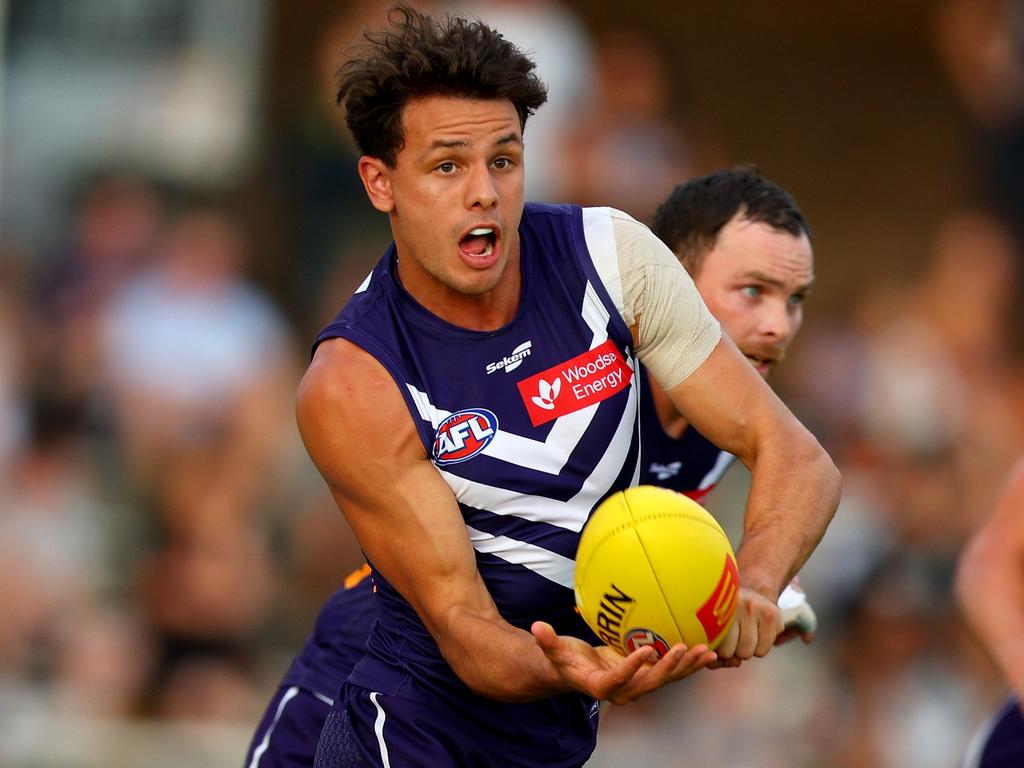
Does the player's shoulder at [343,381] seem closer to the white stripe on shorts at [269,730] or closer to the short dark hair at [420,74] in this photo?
the short dark hair at [420,74]

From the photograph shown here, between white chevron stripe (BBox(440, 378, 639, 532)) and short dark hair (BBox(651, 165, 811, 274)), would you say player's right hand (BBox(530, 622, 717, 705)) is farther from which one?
short dark hair (BBox(651, 165, 811, 274))

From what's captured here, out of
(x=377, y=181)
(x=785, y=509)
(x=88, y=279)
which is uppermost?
(x=377, y=181)

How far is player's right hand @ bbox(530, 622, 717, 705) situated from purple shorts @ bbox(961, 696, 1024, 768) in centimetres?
210

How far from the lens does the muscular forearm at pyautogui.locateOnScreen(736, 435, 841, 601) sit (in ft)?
14.8

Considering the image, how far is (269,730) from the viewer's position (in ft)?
19.5

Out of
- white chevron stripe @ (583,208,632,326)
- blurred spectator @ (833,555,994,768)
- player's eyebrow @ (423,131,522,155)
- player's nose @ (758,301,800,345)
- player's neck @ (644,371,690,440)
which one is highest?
player's eyebrow @ (423,131,522,155)

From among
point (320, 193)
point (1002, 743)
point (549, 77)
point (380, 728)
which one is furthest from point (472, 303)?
point (320, 193)

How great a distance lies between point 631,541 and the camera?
4.20 m

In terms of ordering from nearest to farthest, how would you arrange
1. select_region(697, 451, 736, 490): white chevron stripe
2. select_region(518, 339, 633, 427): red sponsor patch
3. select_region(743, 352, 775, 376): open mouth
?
select_region(518, 339, 633, 427): red sponsor patch
select_region(743, 352, 775, 376): open mouth
select_region(697, 451, 736, 490): white chevron stripe

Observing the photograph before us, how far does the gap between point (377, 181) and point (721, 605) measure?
1637 mm

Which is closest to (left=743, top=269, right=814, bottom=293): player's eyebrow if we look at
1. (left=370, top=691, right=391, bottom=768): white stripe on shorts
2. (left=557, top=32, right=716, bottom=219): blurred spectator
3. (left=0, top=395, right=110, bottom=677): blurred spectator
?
(left=370, top=691, right=391, bottom=768): white stripe on shorts

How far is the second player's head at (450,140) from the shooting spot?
4.64 m

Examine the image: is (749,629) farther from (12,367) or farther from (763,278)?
(12,367)

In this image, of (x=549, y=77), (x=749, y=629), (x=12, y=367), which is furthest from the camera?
(x=12, y=367)
